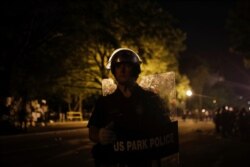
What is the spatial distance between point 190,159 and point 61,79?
1005 inches

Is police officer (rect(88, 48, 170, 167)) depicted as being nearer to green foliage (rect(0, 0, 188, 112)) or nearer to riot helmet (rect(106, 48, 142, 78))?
riot helmet (rect(106, 48, 142, 78))

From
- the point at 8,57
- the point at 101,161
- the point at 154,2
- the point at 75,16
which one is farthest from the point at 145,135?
the point at 154,2

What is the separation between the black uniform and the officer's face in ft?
0.31

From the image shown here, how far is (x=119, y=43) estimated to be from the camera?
37062 millimetres

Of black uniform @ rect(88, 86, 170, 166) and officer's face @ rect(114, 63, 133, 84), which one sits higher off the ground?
officer's face @ rect(114, 63, 133, 84)

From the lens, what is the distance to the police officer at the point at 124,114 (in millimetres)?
3430

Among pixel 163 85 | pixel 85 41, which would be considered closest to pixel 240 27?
pixel 85 41

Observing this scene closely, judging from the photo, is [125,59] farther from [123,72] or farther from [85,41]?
[85,41]

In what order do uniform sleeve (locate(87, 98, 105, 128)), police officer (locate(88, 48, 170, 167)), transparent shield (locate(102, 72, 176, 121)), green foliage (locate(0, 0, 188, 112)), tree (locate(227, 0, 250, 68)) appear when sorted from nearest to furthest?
police officer (locate(88, 48, 170, 167))
uniform sleeve (locate(87, 98, 105, 128))
transparent shield (locate(102, 72, 176, 121))
green foliage (locate(0, 0, 188, 112))
tree (locate(227, 0, 250, 68))

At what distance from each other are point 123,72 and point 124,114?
1.22ft

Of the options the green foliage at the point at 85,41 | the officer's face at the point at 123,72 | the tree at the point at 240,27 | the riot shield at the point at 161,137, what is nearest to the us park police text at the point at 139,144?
the riot shield at the point at 161,137

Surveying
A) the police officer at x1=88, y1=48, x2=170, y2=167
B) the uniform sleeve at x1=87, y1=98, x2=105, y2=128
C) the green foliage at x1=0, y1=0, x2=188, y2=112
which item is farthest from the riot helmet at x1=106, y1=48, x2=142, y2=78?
the green foliage at x1=0, y1=0, x2=188, y2=112

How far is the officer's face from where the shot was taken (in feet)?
11.9

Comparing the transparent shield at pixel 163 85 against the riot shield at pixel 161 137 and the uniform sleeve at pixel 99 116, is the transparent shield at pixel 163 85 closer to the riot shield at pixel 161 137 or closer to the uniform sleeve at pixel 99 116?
the riot shield at pixel 161 137
